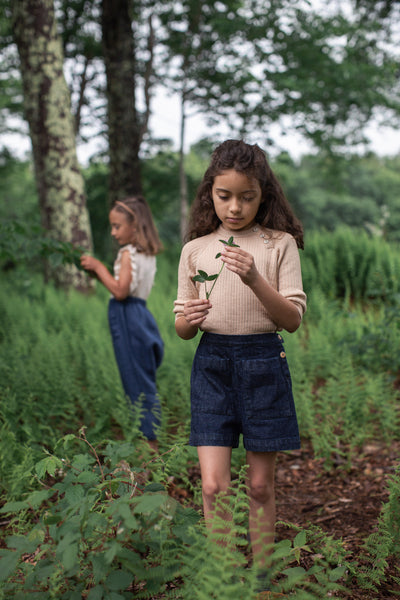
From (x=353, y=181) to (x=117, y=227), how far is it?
26.8m

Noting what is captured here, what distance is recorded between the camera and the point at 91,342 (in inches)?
195

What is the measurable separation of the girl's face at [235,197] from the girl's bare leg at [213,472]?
35.2 inches

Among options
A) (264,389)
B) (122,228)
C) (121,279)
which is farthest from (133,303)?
(264,389)

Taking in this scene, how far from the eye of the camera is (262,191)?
2102 millimetres

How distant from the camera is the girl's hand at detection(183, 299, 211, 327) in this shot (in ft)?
6.25

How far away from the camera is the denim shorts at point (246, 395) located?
1.99m

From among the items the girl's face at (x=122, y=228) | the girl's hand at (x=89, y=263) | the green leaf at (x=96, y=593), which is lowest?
the green leaf at (x=96, y=593)

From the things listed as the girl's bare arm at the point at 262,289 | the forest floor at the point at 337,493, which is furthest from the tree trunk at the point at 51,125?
the girl's bare arm at the point at 262,289

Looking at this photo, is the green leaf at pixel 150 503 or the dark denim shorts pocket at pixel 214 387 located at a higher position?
the dark denim shorts pocket at pixel 214 387

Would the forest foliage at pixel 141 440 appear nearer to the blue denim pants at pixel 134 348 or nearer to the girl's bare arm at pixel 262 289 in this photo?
the blue denim pants at pixel 134 348

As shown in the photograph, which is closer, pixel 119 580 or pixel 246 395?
pixel 119 580

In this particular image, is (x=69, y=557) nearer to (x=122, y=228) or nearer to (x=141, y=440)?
(x=141, y=440)

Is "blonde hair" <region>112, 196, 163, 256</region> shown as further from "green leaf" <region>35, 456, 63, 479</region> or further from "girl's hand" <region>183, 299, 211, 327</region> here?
"green leaf" <region>35, 456, 63, 479</region>

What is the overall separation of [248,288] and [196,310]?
0.25 m
